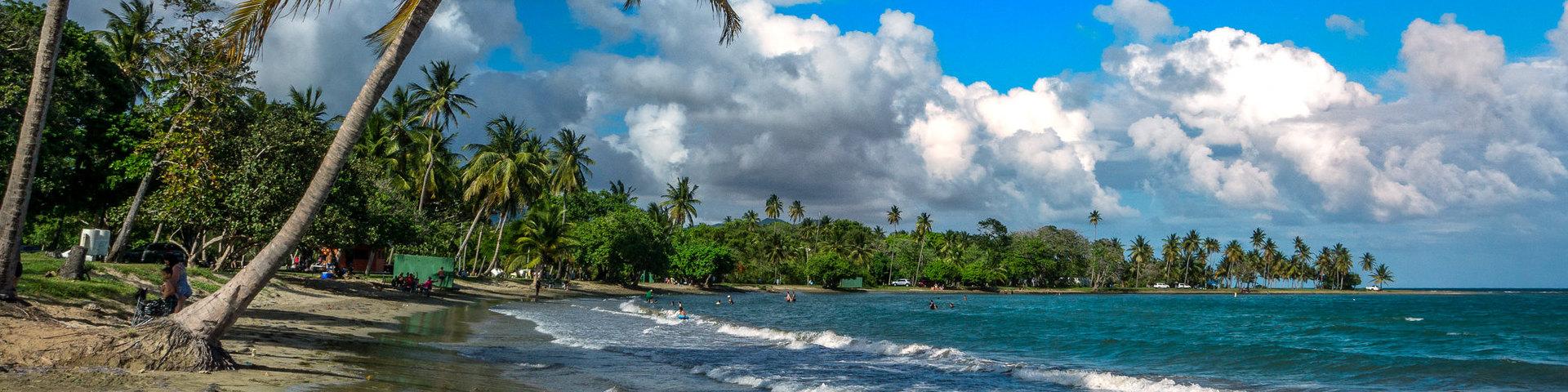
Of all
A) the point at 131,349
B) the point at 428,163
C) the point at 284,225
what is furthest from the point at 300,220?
the point at 428,163

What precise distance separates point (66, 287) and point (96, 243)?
13209 mm

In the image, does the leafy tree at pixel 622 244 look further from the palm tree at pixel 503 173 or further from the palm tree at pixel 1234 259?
the palm tree at pixel 1234 259

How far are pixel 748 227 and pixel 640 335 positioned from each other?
96643 millimetres

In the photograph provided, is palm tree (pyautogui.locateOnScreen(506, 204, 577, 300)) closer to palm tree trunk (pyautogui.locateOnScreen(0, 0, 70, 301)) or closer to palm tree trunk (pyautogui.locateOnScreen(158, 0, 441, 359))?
palm tree trunk (pyautogui.locateOnScreen(0, 0, 70, 301))

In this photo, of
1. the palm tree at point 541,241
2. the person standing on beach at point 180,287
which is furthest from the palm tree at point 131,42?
the palm tree at point 541,241

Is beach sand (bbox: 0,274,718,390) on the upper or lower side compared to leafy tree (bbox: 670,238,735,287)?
lower

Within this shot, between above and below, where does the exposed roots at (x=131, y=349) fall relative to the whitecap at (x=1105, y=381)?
above

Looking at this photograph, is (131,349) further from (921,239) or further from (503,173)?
(921,239)

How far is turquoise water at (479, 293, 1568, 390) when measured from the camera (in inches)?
715

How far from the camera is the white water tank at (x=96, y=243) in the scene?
26.8m

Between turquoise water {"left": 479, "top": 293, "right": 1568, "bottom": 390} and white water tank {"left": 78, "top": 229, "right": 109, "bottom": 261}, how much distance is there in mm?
11961

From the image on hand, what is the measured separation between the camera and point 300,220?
10422 millimetres

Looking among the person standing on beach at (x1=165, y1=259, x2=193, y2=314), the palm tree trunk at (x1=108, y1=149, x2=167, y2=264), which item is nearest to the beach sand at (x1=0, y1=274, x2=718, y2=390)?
the person standing on beach at (x1=165, y1=259, x2=193, y2=314)

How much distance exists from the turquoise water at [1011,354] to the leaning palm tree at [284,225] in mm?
5063
